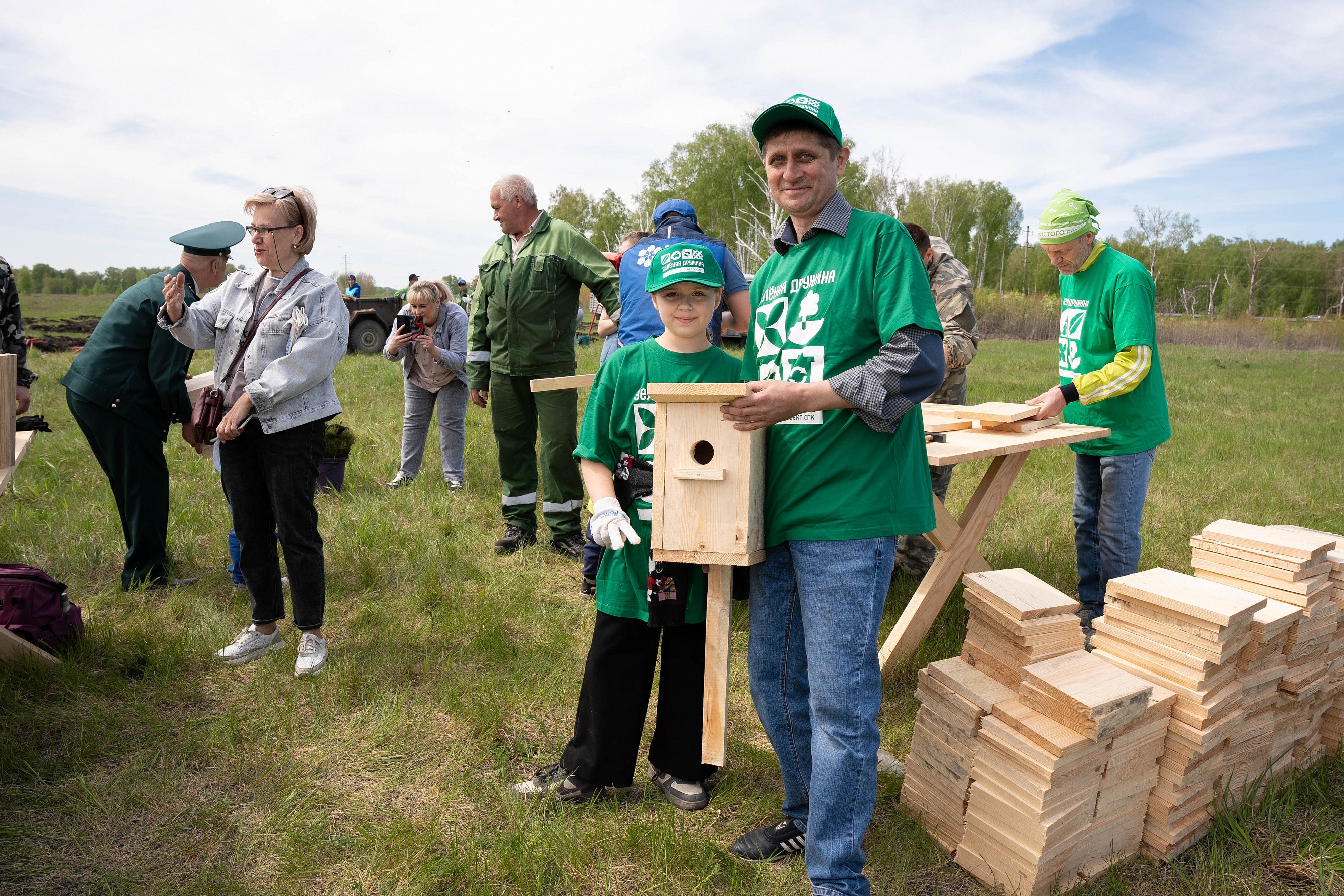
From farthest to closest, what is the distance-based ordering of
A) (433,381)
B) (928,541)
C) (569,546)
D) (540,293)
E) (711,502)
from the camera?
(433,381) → (569,546) → (540,293) → (928,541) → (711,502)

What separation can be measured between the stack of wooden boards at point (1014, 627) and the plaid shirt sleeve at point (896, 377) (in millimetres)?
1138

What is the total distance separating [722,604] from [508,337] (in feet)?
12.5

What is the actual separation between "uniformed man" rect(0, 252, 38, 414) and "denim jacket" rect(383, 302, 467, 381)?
2.86 meters

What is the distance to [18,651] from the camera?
375 centimetres

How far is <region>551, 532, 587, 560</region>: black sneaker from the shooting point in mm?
5723

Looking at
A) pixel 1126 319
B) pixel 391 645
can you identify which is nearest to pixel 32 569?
pixel 391 645

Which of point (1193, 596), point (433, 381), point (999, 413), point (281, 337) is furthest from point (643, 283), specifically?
point (433, 381)

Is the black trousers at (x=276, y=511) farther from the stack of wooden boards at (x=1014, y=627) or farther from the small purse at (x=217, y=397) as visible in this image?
the stack of wooden boards at (x=1014, y=627)

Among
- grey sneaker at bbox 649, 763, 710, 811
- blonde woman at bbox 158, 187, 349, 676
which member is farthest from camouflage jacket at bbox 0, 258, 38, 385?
grey sneaker at bbox 649, 763, 710, 811

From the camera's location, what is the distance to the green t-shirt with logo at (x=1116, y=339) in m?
3.75

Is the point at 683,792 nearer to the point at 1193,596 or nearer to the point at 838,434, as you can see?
the point at 838,434

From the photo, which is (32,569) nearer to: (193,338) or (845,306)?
(193,338)

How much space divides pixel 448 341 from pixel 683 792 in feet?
18.7

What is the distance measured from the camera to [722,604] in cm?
232
